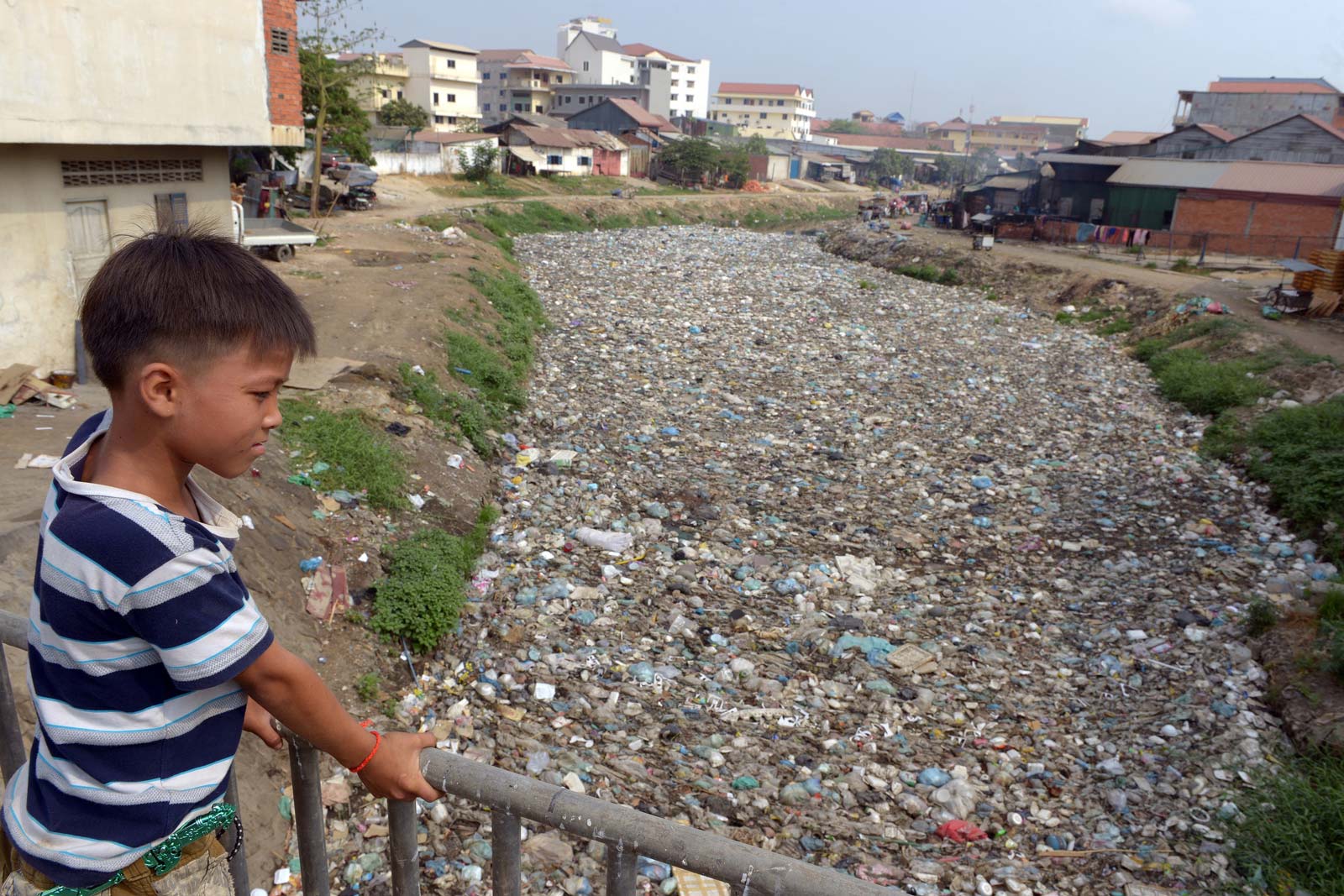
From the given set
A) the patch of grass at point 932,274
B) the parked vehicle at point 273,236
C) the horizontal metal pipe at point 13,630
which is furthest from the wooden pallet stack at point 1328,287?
the horizontal metal pipe at point 13,630

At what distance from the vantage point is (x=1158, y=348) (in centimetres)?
1399

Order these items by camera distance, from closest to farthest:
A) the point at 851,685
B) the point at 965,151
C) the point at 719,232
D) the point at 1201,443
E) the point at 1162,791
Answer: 1. the point at 1162,791
2. the point at 851,685
3. the point at 1201,443
4. the point at 719,232
5. the point at 965,151

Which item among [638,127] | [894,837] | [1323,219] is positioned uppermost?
[638,127]

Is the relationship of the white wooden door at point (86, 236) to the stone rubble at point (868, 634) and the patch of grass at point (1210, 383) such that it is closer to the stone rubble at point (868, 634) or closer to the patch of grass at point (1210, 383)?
the stone rubble at point (868, 634)

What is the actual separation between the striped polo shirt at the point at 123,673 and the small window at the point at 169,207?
926 centimetres

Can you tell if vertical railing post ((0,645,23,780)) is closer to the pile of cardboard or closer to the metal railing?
the metal railing

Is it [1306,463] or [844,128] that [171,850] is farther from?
[844,128]

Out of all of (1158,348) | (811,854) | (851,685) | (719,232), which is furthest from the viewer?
(719,232)

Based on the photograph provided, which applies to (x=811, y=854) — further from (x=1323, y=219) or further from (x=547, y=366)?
(x=1323, y=219)

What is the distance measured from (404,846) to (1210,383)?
12678 millimetres

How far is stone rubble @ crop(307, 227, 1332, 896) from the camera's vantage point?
405 centimetres

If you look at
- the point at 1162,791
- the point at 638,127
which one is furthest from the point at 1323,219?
the point at 638,127

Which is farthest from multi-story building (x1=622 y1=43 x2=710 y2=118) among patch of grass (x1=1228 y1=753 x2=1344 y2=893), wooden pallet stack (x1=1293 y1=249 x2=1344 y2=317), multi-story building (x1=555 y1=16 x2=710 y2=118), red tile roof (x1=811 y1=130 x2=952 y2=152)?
patch of grass (x1=1228 y1=753 x2=1344 y2=893)

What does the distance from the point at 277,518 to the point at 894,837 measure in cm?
409
